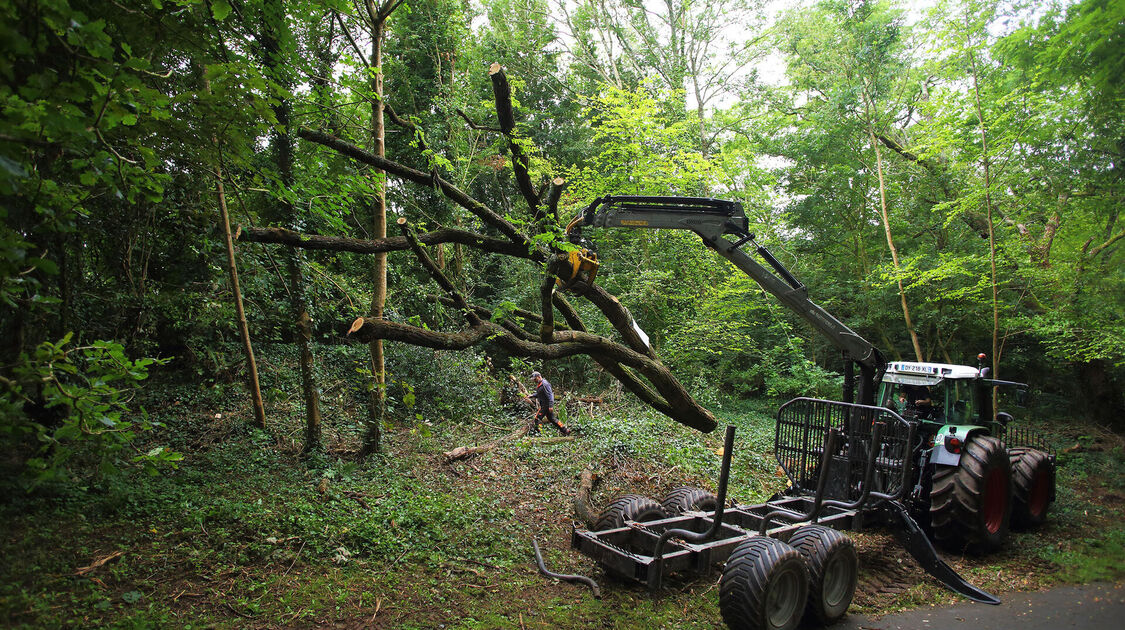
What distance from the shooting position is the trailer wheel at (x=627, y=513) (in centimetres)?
537

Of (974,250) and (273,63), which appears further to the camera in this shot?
(974,250)

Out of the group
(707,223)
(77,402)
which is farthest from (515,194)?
(77,402)

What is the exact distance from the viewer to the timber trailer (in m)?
4.42

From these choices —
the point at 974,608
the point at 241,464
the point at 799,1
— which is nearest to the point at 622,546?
the point at 974,608

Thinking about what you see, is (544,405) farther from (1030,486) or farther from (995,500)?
(1030,486)

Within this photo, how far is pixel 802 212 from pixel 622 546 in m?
15.1

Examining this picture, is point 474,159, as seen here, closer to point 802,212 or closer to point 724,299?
point 724,299

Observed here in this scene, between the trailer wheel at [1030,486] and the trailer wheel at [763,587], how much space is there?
4.63 m

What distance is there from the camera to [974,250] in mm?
12773

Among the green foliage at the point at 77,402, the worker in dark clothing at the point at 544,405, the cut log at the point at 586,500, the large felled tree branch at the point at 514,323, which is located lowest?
the cut log at the point at 586,500

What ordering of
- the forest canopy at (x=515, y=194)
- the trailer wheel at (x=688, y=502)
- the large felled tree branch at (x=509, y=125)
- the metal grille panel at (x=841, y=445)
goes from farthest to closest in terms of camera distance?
the metal grille panel at (x=841, y=445)
the trailer wheel at (x=688, y=502)
the large felled tree branch at (x=509, y=125)
the forest canopy at (x=515, y=194)

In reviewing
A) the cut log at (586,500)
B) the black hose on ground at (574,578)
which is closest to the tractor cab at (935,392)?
the cut log at (586,500)

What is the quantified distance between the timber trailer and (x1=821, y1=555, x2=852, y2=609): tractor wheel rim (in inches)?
0.4

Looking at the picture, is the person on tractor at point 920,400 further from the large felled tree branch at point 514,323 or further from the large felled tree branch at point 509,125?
the large felled tree branch at point 509,125
